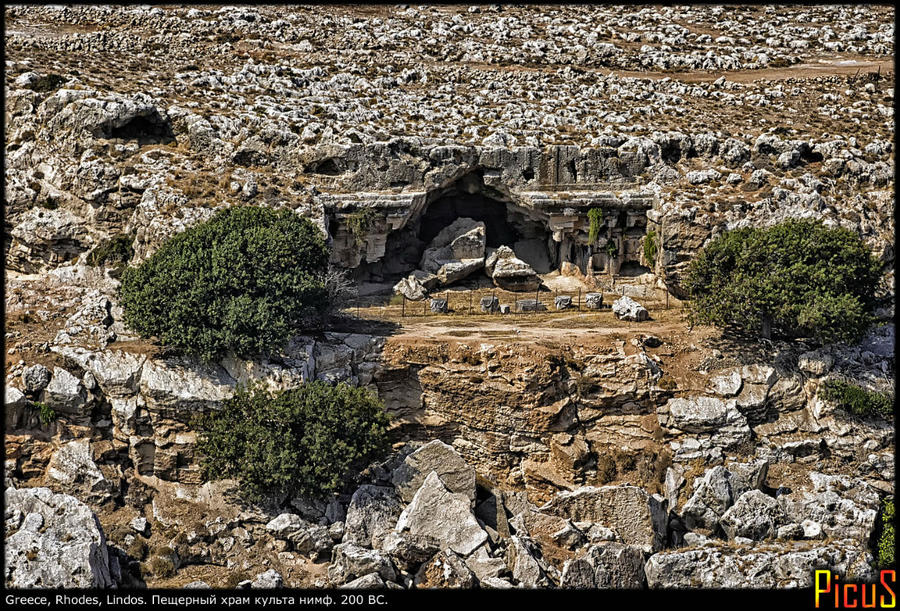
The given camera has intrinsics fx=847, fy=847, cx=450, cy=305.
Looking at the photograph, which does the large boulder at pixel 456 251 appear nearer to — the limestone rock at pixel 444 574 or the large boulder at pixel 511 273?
the large boulder at pixel 511 273

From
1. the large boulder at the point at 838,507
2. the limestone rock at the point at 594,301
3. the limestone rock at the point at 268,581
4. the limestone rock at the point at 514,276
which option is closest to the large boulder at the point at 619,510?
the large boulder at the point at 838,507

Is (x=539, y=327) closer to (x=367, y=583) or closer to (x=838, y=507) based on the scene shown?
(x=838, y=507)

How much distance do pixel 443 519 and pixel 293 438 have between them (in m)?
6.08

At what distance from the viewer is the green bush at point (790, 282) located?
111 ft

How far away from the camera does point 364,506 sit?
1184 inches

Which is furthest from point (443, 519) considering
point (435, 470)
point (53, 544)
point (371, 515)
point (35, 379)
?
point (35, 379)

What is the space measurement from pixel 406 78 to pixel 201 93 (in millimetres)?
12530

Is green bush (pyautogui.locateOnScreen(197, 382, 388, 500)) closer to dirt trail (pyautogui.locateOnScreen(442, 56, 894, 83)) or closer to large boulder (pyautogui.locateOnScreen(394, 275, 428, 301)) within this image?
large boulder (pyautogui.locateOnScreen(394, 275, 428, 301))

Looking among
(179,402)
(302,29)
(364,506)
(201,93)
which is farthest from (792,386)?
(302,29)

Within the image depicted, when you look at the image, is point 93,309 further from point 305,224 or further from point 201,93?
point 201,93

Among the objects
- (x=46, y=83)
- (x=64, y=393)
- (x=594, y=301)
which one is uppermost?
A: (x=46, y=83)

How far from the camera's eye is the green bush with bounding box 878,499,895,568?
2878 centimetres

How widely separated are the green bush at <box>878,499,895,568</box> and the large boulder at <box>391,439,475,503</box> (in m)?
14.2

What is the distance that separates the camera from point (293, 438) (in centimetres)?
3023
